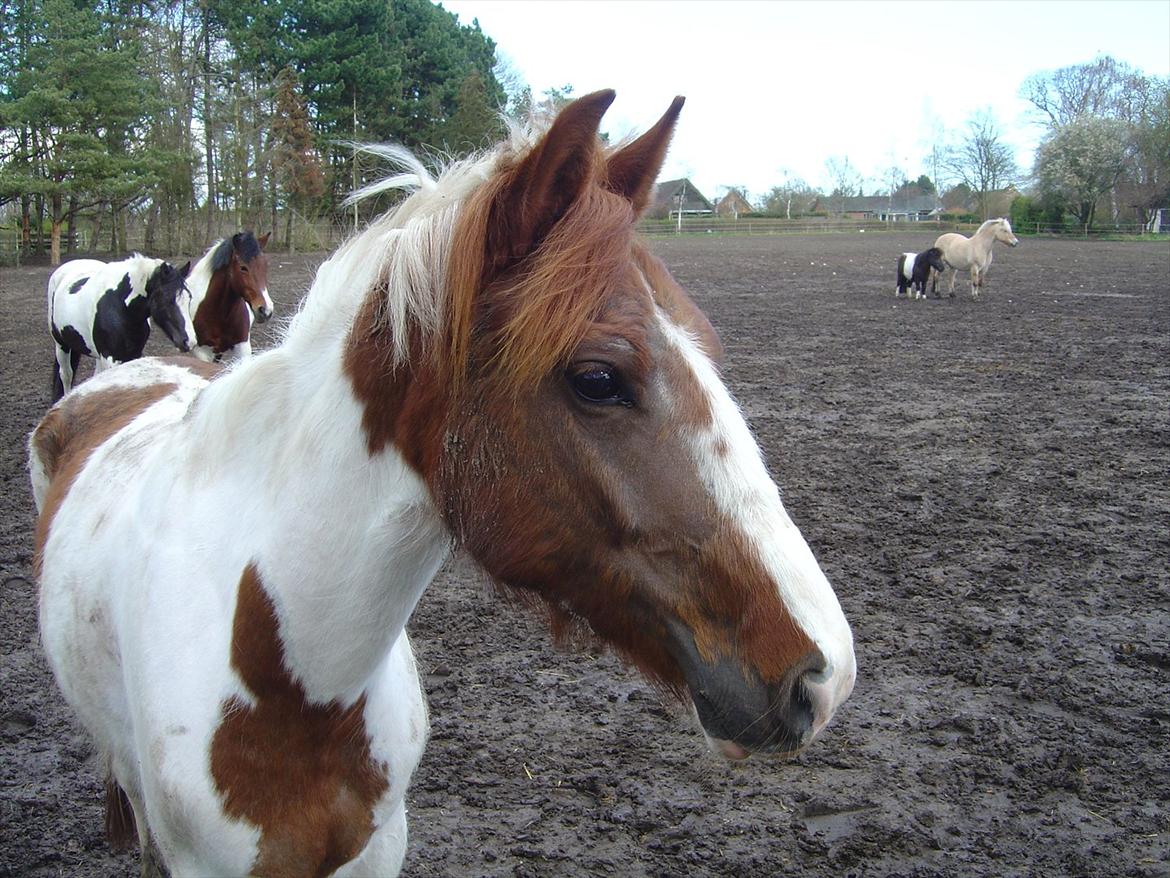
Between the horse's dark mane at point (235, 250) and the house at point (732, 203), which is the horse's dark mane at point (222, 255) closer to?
the horse's dark mane at point (235, 250)

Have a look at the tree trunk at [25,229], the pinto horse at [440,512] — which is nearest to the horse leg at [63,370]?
the pinto horse at [440,512]

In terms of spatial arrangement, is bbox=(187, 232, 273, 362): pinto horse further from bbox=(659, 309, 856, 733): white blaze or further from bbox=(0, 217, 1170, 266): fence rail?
bbox=(0, 217, 1170, 266): fence rail

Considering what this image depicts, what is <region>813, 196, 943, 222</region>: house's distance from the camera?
87438 mm

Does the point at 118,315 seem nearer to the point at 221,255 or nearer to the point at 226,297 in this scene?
the point at 226,297

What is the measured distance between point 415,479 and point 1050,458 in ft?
23.8

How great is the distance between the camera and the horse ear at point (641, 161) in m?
1.62

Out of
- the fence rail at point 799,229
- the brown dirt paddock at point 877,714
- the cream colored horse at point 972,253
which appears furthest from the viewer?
the fence rail at point 799,229

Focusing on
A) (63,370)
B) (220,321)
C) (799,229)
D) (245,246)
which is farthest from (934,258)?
(799,229)

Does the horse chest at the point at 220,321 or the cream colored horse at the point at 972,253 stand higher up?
the cream colored horse at the point at 972,253

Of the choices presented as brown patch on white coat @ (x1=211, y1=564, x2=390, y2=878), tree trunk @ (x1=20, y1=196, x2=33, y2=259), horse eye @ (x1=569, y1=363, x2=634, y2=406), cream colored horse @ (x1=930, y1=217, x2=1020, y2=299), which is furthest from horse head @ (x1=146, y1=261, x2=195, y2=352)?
tree trunk @ (x1=20, y1=196, x2=33, y2=259)

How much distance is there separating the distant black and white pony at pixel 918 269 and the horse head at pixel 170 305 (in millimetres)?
15630

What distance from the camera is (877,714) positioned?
382 centimetres

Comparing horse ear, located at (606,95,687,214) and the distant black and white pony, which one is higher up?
the distant black and white pony

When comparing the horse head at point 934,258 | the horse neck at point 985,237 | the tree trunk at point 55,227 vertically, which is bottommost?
the horse head at point 934,258
